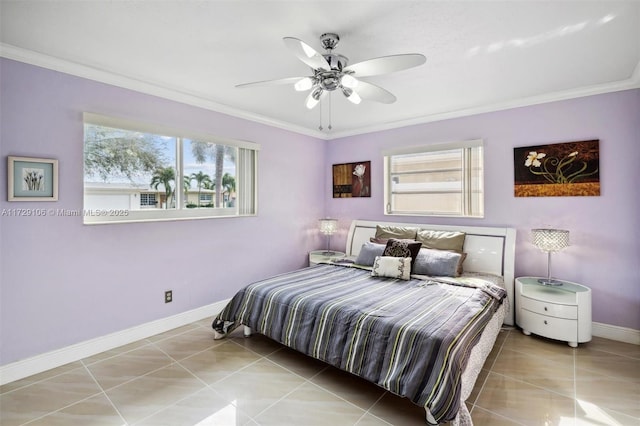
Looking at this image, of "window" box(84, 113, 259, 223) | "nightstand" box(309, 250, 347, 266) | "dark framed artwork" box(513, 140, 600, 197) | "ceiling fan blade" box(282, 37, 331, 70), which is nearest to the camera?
"ceiling fan blade" box(282, 37, 331, 70)

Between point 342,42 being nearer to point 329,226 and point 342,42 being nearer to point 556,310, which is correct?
point 329,226

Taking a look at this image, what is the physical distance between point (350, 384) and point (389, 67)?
2.22 metres

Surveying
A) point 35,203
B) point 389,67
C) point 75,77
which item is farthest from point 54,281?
point 389,67

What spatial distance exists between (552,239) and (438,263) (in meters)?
1.07

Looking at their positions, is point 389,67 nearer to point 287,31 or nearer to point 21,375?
point 287,31

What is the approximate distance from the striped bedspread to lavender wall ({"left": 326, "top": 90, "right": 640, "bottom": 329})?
3.33ft

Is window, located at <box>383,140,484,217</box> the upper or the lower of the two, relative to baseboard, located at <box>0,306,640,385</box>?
upper

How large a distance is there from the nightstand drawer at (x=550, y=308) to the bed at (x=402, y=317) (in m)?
0.19

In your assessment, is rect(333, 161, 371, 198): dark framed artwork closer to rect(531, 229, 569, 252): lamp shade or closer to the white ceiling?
the white ceiling

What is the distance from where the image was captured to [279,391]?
7.30 ft

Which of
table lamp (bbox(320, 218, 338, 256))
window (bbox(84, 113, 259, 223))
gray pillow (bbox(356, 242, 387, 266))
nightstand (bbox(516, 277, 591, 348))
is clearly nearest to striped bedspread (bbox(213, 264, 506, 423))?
gray pillow (bbox(356, 242, 387, 266))

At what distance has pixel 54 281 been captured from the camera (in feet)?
8.29

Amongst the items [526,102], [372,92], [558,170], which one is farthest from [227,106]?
[558,170]

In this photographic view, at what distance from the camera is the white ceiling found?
187 centimetres
